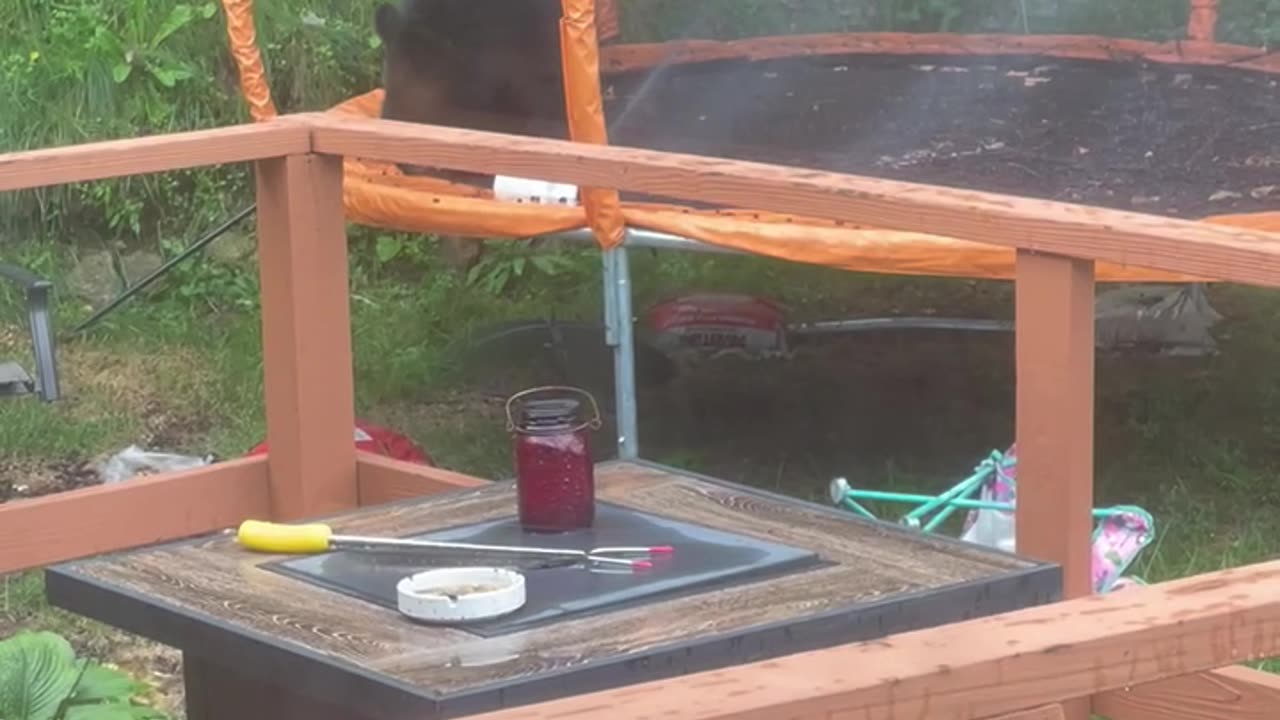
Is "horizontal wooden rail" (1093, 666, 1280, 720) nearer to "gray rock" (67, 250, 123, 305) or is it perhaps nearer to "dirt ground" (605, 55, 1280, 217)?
"dirt ground" (605, 55, 1280, 217)

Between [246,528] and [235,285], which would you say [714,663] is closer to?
[246,528]

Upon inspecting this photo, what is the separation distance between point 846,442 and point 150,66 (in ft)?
8.84

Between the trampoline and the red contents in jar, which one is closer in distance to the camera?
the red contents in jar

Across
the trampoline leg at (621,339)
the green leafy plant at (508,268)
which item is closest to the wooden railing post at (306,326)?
the trampoline leg at (621,339)

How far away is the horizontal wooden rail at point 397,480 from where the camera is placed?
9.68ft

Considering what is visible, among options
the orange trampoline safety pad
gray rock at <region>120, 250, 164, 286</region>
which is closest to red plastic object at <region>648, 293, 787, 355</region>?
the orange trampoline safety pad

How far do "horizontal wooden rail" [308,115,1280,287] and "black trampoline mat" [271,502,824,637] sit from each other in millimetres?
433

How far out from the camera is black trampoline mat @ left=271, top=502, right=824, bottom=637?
6.29 feet

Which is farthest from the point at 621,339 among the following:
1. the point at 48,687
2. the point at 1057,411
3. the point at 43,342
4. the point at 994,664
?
the point at 994,664

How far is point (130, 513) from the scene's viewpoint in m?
3.00

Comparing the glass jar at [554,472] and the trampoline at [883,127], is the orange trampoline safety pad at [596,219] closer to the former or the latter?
the trampoline at [883,127]

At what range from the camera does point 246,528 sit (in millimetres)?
2193

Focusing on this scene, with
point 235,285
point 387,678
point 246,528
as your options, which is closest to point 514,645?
point 387,678

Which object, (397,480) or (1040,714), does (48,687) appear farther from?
(1040,714)
